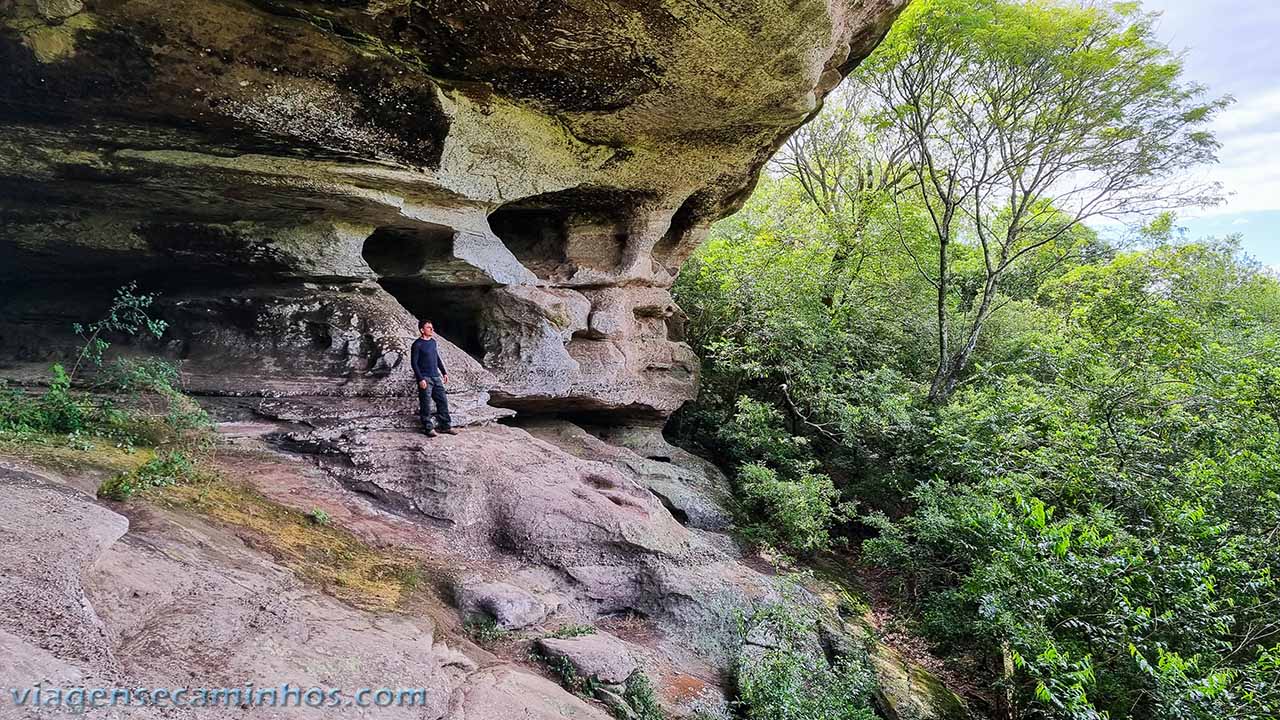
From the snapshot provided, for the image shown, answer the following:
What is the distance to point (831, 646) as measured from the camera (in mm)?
6805

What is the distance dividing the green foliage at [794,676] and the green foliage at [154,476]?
4877 millimetres

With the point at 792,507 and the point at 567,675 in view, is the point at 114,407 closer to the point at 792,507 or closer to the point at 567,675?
the point at 567,675

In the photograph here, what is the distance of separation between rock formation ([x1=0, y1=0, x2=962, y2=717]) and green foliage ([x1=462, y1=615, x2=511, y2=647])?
13 centimetres

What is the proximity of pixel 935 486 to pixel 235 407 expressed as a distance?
9252 mm

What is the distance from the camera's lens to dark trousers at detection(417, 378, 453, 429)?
22.0ft

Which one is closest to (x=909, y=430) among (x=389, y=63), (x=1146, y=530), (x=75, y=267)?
(x=1146, y=530)

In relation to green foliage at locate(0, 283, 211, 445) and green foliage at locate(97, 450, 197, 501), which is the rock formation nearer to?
green foliage at locate(97, 450, 197, 501)

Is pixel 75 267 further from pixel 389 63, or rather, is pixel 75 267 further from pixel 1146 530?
pixel 1146 530

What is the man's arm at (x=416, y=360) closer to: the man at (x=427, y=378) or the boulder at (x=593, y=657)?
the man at (x=427, y=378)

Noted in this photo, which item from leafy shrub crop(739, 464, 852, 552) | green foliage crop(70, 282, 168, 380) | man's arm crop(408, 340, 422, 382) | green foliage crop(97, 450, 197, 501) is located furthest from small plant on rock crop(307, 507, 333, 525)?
leafy shrub crop(739, 464, 852, 552)

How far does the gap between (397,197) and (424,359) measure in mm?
2009

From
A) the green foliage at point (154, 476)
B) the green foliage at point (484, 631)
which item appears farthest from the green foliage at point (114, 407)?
the green foliage at point (484, 631)

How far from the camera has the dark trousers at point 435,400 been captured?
6703 mm

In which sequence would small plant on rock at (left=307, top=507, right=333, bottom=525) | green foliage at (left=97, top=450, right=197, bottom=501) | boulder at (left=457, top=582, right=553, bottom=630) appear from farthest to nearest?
small plant on rock at (left=307, top=507, right=333, bottom=525) → boulder at (left=457, top=582, right=553, bottom=630) → green foliage at (left=97, top=450, right=197, bottom=501)
